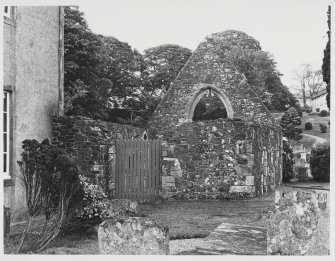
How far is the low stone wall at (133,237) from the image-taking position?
499 centimetres

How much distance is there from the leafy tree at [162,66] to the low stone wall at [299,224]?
25.1 m

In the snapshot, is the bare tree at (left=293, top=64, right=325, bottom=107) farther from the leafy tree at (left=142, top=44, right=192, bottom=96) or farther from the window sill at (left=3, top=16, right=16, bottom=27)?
the window sill at (left=3, top=16, right=16, bottom=27)

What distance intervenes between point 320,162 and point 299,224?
14.7m

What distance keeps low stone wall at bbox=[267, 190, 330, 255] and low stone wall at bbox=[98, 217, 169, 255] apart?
4.78ft

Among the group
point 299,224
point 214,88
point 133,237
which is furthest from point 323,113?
point 133,237

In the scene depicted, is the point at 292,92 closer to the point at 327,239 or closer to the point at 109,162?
the point at 109,162

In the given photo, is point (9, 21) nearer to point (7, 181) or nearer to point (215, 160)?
point (7, 181)

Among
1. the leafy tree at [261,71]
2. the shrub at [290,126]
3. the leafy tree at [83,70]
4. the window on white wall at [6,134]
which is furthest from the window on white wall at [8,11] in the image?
the leafy tree at [261,71]

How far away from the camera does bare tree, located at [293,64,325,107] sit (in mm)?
36062

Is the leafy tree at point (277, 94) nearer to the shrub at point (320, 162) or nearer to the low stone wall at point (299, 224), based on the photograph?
the shrub at point (320, 162)

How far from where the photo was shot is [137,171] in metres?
12.5

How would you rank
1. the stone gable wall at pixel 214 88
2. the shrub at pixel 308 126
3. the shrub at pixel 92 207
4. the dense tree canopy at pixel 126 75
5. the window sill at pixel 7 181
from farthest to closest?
the shrub at pixel 308 126 < the dense tree canopy at pixel 126 75 < the stone gable wall at pixel 214 88 < the window sill at pixel 7 181 < the shrub at pixel 92 207

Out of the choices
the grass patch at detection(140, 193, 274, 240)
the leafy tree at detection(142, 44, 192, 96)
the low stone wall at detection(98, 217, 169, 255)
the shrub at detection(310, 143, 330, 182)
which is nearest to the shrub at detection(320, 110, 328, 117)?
the leafy tree at detection(142, 44, 192, 96)

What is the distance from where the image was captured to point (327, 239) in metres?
5.42
